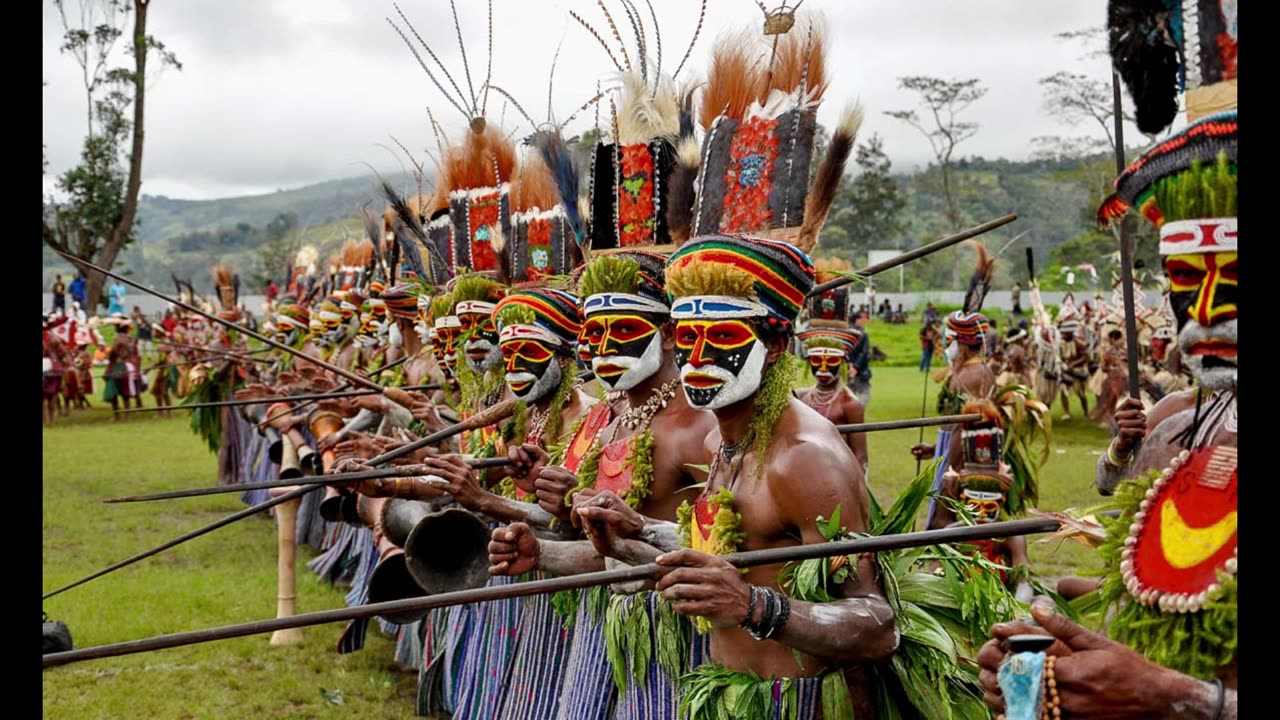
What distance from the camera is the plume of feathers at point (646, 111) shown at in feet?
15.4

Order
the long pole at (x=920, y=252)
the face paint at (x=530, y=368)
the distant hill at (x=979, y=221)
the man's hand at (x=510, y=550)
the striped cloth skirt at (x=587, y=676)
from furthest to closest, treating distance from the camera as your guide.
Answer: the distant hill at (x=979, y=221)
the face paint at (x=530, y=368)
the striped cloth skirt at (x=587, y=676)
the man's hand at (x=510, y=550)
the long pole at (x=920, y=252)

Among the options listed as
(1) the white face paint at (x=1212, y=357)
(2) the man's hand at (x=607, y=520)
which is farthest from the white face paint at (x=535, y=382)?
(1) the white face paint at (x=1212, y=357)

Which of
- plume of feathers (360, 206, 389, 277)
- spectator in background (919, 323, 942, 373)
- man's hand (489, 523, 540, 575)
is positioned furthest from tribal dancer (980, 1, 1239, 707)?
spectator in background (919, 323, 942, 373)

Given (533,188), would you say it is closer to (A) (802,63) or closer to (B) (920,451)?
(A) (802,63)

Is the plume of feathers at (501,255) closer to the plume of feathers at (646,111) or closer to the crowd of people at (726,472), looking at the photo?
the crowd of people at (726,472)

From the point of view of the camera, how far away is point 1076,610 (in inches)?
Result: 100

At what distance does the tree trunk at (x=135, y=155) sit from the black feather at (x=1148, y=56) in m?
26.5

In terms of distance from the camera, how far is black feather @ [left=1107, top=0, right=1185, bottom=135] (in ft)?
6.76

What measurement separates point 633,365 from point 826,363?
4.42m

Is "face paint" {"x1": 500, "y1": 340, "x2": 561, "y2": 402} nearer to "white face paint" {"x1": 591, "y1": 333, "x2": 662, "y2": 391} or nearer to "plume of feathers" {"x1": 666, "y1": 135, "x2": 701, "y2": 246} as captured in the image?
"white face paint" {"x1": 591, "y1": 333, "x2": 662, "y2": 391}

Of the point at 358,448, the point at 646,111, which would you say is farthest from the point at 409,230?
the point at 646,111

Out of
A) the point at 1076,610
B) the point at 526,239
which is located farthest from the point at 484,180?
the point at 1076,610

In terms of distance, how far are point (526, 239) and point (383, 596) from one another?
2107 mm

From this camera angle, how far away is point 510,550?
12.4 feet
